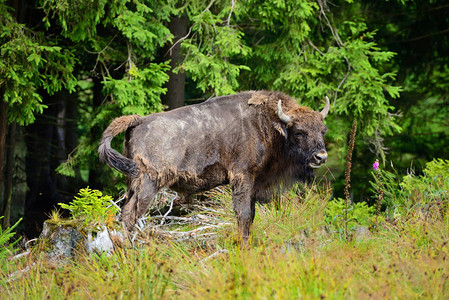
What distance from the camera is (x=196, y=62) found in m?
9.99

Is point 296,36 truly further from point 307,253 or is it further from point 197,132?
point 307,253

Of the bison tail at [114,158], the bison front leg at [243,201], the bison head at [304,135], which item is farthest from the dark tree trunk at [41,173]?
the bison head at [304,135]

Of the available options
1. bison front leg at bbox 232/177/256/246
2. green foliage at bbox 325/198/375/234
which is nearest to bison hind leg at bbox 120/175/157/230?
bison front leg at bbox 232/177/256/246

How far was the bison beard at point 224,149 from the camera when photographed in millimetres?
6512

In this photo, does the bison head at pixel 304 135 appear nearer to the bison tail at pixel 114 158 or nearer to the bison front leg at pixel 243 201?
the bison front leg at pixel 243 201

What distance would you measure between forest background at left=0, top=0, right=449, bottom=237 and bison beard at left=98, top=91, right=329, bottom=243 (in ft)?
3.92

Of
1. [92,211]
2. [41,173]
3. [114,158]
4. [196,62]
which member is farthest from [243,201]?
[41,173]

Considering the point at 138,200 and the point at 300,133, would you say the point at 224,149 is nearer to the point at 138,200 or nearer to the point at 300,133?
the point at 300,133

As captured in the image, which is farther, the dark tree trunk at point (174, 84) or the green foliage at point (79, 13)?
the dark tree trunk at point (174, 84)

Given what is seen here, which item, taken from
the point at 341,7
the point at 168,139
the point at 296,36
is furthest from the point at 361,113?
the point at 168,139

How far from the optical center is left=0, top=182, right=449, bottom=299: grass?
439 cm

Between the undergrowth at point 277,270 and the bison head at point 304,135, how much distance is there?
35.2 inches

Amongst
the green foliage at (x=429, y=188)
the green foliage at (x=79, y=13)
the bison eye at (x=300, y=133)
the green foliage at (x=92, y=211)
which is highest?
the green foliage at (x=79, y=13)

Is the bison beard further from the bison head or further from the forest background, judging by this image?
the forest background
